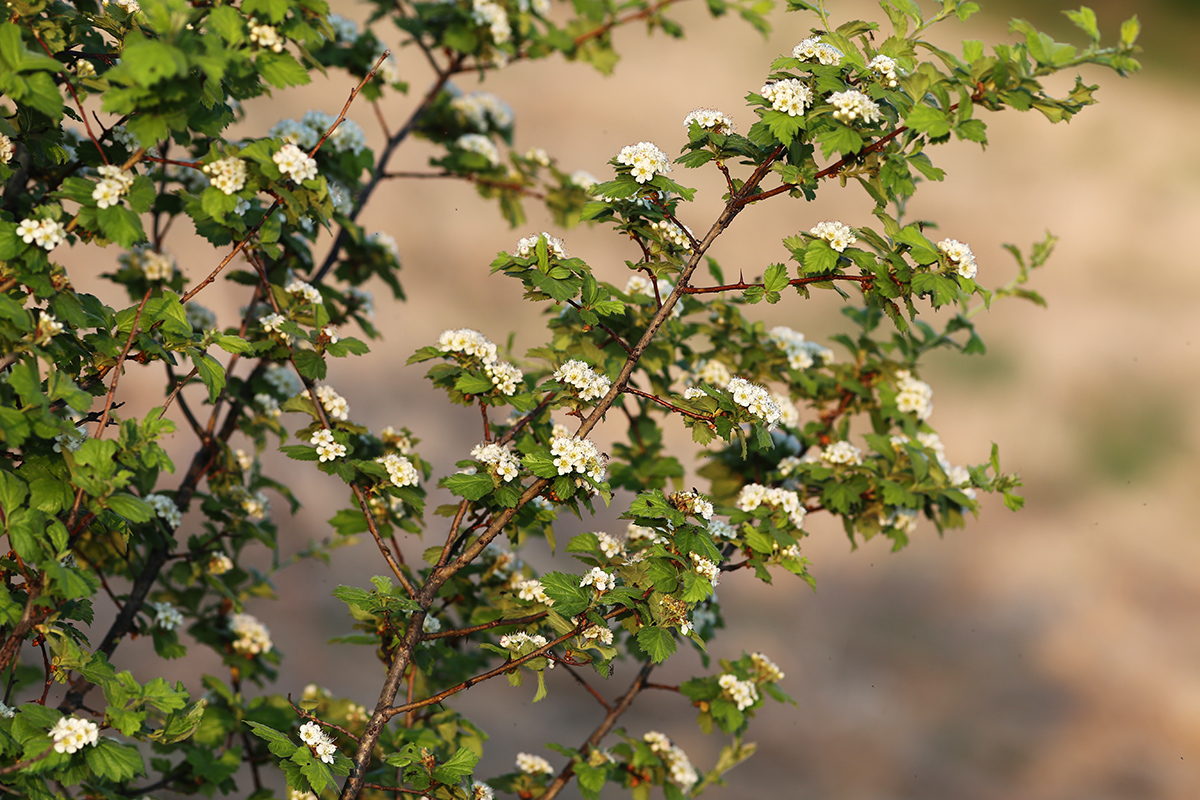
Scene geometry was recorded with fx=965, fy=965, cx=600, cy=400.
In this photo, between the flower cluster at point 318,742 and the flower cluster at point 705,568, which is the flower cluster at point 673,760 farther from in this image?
the flower cluster at point 318,742

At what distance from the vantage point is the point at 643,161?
7.28ft

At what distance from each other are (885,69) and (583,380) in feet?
3.26

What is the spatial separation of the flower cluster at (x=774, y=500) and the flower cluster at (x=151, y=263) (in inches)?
83.7

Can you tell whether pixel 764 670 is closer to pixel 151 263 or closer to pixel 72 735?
pixel 72 735

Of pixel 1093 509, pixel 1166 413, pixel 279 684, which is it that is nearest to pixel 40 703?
pixel 279 684

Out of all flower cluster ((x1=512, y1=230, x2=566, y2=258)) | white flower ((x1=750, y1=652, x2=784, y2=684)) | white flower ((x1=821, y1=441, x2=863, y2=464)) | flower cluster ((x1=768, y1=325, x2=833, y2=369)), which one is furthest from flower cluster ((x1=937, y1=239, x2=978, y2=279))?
white flower ((x1=750, y1=652, x2=784, y2=684))

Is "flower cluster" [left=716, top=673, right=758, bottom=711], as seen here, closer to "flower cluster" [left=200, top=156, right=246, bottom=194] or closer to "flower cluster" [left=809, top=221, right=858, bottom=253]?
"flower cluster" [left=809, top=221, right=858, bottom=253]

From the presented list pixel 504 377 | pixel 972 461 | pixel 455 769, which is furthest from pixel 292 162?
pixel 972 461

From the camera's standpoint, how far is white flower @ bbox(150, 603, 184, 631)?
10.2ft

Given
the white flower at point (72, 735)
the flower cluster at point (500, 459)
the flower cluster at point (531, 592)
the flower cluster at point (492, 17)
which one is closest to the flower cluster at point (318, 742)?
the white flower at point (72, 735)

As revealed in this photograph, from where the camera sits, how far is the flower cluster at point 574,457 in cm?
221

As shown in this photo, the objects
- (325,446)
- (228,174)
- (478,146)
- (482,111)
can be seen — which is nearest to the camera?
(228,174)

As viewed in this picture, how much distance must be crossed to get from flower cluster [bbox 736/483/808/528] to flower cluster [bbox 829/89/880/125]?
1159 millimetres

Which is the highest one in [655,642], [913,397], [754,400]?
[913,397]
